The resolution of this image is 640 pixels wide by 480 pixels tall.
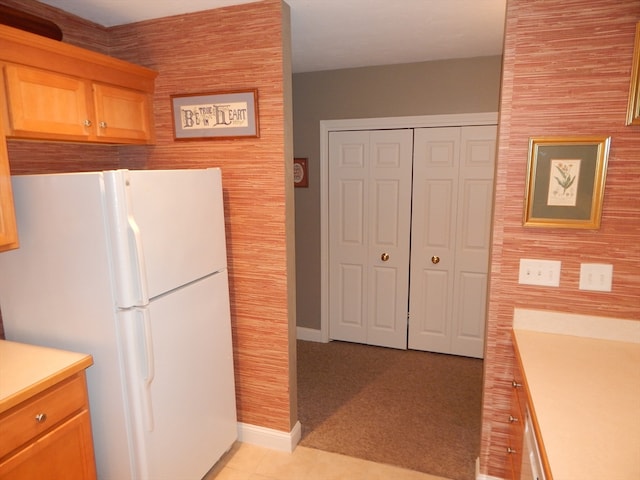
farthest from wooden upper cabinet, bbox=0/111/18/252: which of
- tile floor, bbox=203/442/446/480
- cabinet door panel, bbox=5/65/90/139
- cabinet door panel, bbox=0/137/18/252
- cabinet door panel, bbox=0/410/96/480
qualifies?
tile floor, bbox=203/442/446/480

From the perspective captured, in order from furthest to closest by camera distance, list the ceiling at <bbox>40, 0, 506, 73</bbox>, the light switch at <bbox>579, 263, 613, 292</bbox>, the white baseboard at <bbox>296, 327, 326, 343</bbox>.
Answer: the white baseboard at <bbox>296, 327, 326, 343</bbox>
the ceiling at <bbox>40, 0, 506, 73</bbox>
the light switch at <bbox>579, 263, 613, 292</bbox>

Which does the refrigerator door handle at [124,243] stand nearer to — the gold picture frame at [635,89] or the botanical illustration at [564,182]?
the botanical illustration at [564,182]

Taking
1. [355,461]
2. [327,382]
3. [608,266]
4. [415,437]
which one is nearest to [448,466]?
[415,437]

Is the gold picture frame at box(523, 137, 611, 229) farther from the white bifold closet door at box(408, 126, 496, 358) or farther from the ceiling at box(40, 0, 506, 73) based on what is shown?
the white bifold closet door at box(408, 126, 496, 358)

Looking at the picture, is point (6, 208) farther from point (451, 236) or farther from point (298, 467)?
point (451, 236)

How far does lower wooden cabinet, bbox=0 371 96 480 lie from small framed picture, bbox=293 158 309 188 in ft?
7.99

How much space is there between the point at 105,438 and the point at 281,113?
67.0 inches

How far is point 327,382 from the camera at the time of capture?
126 inches

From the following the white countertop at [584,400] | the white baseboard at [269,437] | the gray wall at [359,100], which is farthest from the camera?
the gray wall at [359,100]

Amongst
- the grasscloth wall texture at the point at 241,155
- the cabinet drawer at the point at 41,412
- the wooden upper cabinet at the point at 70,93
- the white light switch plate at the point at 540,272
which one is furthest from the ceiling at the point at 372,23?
the cabinet drawer at the point at 41,412

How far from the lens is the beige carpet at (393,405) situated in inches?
95.2

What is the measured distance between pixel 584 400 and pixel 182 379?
1.62 meters

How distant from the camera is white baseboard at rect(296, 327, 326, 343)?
12.8ft

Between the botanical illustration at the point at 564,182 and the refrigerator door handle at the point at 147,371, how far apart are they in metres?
1.78
